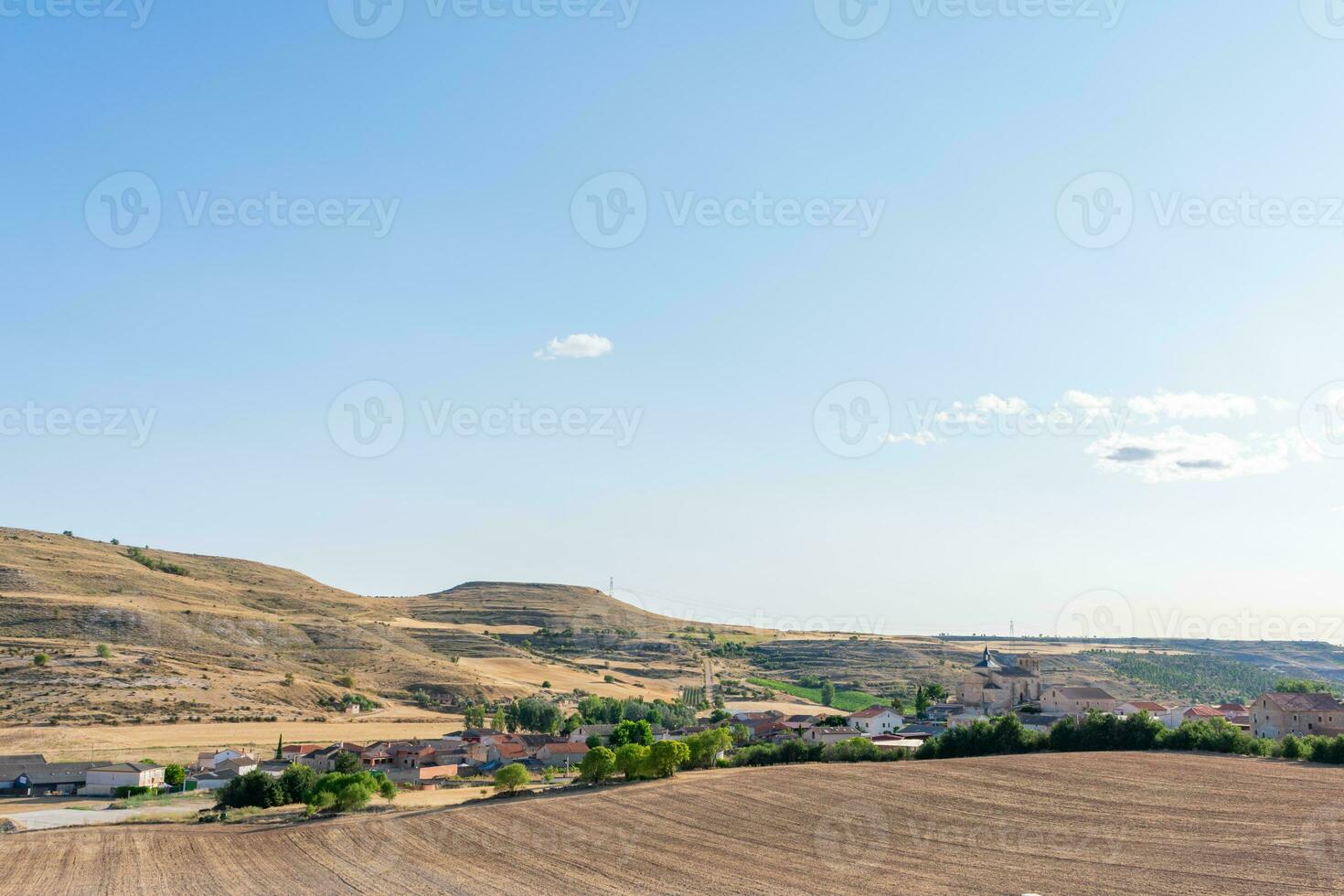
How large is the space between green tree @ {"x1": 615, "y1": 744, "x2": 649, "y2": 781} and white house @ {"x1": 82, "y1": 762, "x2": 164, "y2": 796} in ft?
112

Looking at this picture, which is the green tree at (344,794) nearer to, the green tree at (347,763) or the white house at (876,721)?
the green tree at (347,763)

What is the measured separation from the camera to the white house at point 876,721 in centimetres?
9512

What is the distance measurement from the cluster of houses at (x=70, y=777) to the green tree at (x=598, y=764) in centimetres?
3236

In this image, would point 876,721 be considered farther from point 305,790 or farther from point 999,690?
point 305,790

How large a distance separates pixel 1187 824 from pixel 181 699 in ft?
317

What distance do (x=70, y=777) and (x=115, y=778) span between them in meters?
4.24

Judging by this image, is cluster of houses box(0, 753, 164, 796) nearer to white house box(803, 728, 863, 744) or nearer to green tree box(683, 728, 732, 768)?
green tree box(683, 728, 732, 768)

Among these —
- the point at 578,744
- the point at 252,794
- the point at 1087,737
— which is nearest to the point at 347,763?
the point at 252,794

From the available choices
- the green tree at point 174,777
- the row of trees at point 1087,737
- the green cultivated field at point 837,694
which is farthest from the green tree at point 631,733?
the green cultivated field at point 837,694

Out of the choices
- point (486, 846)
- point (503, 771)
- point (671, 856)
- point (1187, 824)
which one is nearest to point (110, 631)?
point (503, 771)

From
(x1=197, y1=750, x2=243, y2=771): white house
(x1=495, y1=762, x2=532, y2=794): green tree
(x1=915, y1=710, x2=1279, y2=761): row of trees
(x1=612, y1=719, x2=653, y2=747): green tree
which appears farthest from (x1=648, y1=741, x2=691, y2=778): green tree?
(x1=197, y1=750, x2=243, y2=771): white house

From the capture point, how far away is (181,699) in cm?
10612

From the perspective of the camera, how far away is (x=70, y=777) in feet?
243

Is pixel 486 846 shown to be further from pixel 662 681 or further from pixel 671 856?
pixel 662 681
